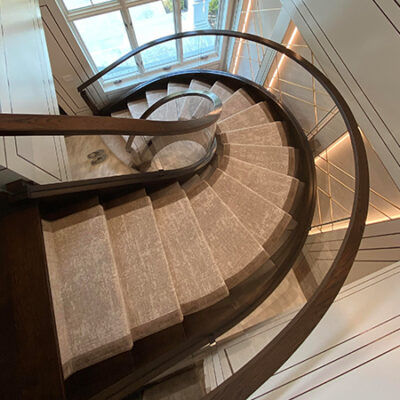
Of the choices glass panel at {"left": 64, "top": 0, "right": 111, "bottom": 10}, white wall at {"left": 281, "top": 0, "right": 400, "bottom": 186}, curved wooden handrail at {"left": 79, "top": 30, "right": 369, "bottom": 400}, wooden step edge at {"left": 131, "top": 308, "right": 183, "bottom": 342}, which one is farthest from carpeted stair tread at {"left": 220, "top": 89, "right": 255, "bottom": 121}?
wooden step edge at {"left": 131, "top": 308, "right": 183, "bottom": 342}

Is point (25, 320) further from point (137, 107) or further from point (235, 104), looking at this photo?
point (137, 107)

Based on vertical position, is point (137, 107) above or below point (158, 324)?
above

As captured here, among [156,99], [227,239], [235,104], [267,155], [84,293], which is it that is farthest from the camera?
[156,99]

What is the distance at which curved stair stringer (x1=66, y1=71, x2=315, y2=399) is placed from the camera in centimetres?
108

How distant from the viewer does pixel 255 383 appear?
0.71 meters

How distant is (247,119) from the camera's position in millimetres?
→ 2752

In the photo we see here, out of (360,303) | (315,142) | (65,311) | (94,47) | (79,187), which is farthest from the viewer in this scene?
(94,47)

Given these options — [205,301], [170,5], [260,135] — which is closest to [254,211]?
[205,301]

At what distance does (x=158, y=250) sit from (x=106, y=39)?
3227mm

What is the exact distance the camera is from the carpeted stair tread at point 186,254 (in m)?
1.35

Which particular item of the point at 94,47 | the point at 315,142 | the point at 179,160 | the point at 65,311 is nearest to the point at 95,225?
the point at 65,311

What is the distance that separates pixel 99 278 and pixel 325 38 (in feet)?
7.64

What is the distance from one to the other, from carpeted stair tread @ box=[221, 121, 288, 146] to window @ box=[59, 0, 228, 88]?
1977 millimetres

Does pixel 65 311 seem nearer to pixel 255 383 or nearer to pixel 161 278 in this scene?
pixel 161 278
